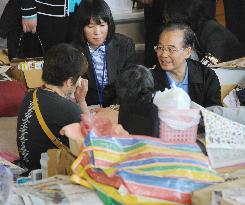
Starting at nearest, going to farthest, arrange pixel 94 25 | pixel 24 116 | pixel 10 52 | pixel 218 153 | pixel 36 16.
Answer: pixel 218 153, pixel 24 116, pixel 94 25, pixel 36 16, pixel 10 52

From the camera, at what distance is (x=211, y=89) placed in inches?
112

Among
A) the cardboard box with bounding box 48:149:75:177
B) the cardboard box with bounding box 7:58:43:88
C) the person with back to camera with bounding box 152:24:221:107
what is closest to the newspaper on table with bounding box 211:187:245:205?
the cardboard box with bounding box 48:149:75:177

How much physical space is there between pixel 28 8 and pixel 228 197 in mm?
2583

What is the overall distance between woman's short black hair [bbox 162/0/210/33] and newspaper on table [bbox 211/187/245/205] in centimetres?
192

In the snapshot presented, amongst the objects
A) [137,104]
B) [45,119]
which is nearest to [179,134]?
[137,104]

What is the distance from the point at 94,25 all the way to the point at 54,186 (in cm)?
164

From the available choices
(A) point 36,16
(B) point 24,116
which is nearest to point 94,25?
(A) point 36,16

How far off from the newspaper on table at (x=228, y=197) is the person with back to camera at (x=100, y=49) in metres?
1.82

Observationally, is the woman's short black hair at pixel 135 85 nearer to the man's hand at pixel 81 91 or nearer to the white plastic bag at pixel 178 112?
the white plastic bag at pixel 178 112

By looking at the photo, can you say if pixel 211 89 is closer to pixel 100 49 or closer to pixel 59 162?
pixel 100 49

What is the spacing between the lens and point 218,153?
1.87 metres

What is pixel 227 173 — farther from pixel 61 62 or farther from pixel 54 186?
pixel 61 62

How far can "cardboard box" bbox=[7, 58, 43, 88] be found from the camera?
3.80 metres

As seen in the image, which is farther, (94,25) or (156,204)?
(94,25)
